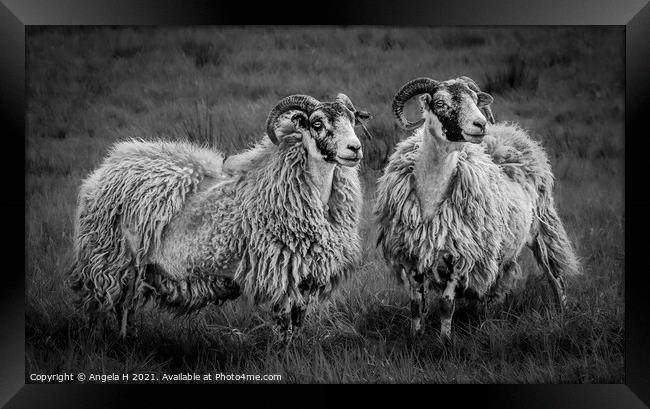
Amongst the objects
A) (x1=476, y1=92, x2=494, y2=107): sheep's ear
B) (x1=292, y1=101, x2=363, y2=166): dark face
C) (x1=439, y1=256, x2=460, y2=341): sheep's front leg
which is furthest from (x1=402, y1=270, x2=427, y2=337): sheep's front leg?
(x1=476, y1=92, x2=494, y2=107): sheep's ear

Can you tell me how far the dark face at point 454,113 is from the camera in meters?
4.60

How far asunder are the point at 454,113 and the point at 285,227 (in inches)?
51.8

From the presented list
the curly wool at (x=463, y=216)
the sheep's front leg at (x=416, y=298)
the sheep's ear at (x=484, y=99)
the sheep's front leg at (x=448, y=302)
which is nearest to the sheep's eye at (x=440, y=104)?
the curly wool at (x=463, y=216)

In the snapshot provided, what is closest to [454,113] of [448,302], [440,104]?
[440,104]

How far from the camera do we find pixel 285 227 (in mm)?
4805

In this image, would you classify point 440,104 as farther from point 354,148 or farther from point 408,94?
point 354,148

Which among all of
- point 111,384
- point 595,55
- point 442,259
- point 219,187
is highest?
point 595,55

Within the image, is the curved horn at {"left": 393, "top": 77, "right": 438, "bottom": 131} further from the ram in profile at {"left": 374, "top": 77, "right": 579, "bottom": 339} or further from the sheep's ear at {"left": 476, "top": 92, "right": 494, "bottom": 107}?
the sheep's ear at {"left": 476, "top": 92, "right": 494, "bottom": 107}

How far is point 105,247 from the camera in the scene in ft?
16.3

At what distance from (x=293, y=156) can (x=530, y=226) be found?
5.80 feet

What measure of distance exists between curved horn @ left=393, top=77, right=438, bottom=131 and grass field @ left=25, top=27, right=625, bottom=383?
21 cm
